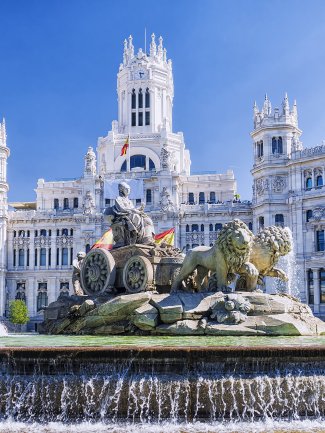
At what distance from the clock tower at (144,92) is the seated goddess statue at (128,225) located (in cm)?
7151

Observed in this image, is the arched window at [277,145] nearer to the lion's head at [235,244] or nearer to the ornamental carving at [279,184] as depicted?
the ornamental carving at [279,184]

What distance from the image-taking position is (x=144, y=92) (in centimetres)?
9800

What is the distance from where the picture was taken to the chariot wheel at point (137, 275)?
21328mm

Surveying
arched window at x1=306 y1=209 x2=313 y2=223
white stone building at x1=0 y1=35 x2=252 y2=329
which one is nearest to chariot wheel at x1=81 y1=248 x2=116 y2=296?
arched window at x1=306 y1=209 x2=313 y2=223

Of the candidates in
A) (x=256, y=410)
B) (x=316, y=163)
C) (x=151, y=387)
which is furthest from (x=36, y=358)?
(x=316, y=163)

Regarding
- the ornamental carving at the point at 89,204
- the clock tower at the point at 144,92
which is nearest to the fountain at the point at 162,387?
the ornamental carving at the point at 89,204

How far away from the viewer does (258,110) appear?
3157 inches

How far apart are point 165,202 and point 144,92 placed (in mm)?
23220

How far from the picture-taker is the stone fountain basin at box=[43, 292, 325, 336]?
60.3 feet

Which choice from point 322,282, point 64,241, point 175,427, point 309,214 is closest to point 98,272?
point 175,427

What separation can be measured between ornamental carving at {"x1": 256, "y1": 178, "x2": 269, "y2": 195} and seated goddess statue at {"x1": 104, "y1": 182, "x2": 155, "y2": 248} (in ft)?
175

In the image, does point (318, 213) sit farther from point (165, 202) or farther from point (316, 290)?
point (165, 202)

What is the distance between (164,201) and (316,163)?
19.8 metres

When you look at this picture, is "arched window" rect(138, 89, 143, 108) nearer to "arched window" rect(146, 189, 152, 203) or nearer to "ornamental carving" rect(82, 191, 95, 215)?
"arched window" rect(146, 189, 152, 203)
